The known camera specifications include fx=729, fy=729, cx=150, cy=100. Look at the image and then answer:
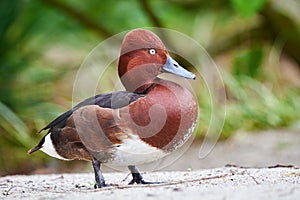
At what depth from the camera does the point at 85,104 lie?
91.7 inches

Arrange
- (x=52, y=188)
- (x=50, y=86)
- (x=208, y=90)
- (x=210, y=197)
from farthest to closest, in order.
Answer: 1. (x=50, y=86)
2. (x=208, y=90)
3. (x=52, y=188)
4. (x=210, y=197)

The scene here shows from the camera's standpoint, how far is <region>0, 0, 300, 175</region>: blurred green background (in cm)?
447

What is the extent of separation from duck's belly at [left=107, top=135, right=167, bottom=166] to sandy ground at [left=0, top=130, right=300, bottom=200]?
0.27 feet

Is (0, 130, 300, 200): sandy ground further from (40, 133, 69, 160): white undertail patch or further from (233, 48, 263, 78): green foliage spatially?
(233, 48, 263, 78): green foliage

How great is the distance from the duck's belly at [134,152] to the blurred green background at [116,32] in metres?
2.14

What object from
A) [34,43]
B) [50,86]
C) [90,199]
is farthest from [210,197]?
[34,43]

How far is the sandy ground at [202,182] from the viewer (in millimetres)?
1953

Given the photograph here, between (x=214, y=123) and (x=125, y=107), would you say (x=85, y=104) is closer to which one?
(x=125, y=107)

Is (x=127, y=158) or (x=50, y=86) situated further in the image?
(x=50, y=86)

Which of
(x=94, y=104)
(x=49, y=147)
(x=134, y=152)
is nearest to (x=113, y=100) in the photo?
(x=94, y=104)

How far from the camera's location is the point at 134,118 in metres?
2.16

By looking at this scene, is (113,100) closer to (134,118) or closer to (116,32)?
(134,118)

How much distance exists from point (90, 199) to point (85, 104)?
44 centimetres

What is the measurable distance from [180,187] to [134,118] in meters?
0.24
